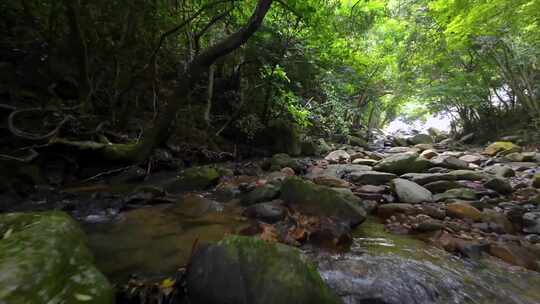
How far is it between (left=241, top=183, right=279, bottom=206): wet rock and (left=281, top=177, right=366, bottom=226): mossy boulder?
0.40 metres

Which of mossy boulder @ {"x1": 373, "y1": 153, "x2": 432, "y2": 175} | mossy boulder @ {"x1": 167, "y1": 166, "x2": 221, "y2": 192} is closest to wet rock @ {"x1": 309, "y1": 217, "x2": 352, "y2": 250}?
mossy boulder @ {"x1": 167, "y1": 166, "x2": 221, "y2": 192}

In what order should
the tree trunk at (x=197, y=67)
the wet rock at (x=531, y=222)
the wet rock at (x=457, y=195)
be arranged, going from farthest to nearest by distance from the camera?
the wet rock at (x=457, y=195), the tree trunk at (x=197, y=67), the wet rock at (x=531, y=222)

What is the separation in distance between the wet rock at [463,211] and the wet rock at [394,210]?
21.0 inches

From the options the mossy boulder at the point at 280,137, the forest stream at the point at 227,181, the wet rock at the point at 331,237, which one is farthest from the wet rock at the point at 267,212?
the mossy boulder at the point at 280,137

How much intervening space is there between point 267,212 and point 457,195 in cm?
358

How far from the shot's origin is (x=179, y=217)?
4059 millimetres

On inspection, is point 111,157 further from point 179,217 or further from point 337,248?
point 337,248

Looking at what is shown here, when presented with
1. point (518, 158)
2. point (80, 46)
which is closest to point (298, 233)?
point (80, 46)

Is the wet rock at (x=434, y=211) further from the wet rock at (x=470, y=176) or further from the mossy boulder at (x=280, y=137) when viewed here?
the mossy boulder at (x=280, y=137)

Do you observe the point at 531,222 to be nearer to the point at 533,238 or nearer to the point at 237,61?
the point at 533,238

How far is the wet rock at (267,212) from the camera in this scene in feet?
13.0

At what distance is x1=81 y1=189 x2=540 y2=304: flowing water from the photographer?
2.45m

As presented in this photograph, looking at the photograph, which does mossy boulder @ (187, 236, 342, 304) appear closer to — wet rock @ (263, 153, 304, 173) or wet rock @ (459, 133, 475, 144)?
wet rock @ (263, 153, 304, 173)

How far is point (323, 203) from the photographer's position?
395cm
